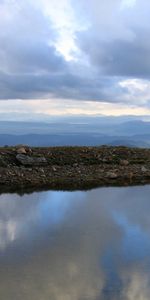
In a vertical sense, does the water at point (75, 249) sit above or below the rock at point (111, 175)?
below

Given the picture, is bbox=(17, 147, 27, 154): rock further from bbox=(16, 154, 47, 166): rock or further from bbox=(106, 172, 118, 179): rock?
bbox=(106, 172, 118, 179): rock

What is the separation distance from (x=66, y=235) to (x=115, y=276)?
3.91 meters

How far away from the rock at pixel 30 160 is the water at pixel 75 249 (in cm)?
675

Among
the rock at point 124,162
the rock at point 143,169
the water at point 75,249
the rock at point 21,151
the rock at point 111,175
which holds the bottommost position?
the water at point 75,249

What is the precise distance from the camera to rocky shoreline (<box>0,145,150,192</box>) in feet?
86.8

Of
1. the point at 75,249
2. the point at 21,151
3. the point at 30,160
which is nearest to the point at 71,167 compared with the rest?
the point at 30,160

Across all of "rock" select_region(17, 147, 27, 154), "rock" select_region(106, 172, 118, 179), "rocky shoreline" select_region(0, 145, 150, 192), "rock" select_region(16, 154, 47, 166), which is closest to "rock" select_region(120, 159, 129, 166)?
"rocky shoreline" select_region(0, 145, 150, 192)

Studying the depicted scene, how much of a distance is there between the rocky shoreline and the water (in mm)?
4235

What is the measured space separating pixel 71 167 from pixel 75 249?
15.6 meters

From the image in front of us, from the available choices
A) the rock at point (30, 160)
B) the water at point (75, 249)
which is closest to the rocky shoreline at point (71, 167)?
the rock at point (30, 160)

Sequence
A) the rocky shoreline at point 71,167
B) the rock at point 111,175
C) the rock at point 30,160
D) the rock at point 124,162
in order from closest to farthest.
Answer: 1. the rocky shoreline at point 71,167
2. the rock at point 111,175
3. the rock at point 30,160
4. the rock at point 124,162

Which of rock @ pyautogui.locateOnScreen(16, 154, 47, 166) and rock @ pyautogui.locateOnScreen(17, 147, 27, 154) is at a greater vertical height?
rock @ pyautogui.locateOnScreen(17, 147, 27, 154)

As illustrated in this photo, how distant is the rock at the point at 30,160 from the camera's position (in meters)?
28.8

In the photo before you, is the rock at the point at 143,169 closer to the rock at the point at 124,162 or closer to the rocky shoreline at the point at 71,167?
the rocky shoreline at the point at 71,167
